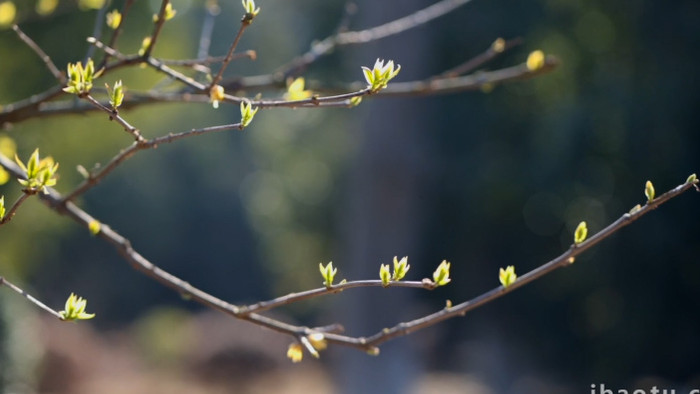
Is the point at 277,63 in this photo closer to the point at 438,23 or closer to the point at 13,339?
Answer: the point at 438,23

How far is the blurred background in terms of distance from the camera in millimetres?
9406

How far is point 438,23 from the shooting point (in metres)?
11.0

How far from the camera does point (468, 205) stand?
11188 mm

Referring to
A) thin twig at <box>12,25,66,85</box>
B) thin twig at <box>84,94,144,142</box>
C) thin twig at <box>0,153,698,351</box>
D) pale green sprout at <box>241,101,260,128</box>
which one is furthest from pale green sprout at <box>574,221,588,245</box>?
thin twig at <box>12,25,66,85</box>

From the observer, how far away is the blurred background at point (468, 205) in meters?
9.41

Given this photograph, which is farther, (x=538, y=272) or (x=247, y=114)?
(x=538, y=272)

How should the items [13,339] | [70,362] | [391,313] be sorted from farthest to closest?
[70,362], [391,313], [13,339]

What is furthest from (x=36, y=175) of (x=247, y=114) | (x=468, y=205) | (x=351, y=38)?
(x=468, y=205)

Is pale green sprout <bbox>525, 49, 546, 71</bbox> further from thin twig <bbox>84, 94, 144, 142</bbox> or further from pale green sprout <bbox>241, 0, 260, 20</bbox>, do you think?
thin twig <bbox>84, 94, 144, 142</bbox>

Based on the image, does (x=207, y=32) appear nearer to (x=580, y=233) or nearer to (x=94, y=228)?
(x=94, y=228)

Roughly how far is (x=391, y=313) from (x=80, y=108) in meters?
7.28

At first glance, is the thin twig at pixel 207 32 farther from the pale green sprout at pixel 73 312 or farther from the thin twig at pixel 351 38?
the pale green sprout at pixel 73 312

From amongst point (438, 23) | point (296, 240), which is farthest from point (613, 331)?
point (296, 240)

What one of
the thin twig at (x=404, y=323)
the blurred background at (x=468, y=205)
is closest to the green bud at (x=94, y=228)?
the thin twig at (x=404, y=323)
